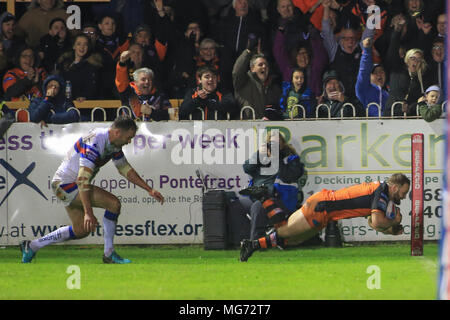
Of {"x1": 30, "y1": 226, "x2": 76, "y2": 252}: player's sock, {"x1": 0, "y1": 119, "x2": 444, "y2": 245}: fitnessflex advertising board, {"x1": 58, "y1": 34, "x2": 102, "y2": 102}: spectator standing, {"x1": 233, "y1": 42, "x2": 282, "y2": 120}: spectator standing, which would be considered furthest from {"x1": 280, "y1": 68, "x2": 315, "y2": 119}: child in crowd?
{"x1": 30, "y1": 226, "x2": 76, "y2": 252}: player's sock

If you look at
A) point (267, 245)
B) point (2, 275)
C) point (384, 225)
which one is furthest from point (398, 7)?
point (2, 275)

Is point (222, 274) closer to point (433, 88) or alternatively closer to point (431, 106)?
point (431, 106)

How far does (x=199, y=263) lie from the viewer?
12.6 m

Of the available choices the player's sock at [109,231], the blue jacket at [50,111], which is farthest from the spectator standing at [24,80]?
the player's sock at [109,231]

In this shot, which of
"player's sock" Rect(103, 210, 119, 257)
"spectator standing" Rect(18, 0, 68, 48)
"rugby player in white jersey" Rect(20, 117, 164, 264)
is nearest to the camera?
"rugby player in white jersey" Rect(20, 117, 164, 264)

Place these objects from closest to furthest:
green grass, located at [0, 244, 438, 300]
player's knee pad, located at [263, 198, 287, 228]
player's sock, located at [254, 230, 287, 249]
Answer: green grass, located at [0, 244, 438, 300] → player's sock, located at [254, 230, 287, 249] → player's knee pad, located at [263, 198, 287, 228]

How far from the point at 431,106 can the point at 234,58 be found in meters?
3.17

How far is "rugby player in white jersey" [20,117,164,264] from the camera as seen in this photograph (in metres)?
12.5

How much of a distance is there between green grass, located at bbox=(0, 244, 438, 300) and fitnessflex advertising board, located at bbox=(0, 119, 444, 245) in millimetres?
359

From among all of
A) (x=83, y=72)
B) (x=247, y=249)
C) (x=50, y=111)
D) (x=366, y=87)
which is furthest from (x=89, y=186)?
(x=366, y=87)

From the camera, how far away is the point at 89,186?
40.8 ft

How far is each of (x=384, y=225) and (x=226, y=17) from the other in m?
4.34

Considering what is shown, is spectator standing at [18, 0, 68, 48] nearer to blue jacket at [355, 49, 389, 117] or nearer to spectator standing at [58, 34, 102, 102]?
spectator standing at [58, 34, 102, 102]

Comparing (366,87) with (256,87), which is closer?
(256,87)
